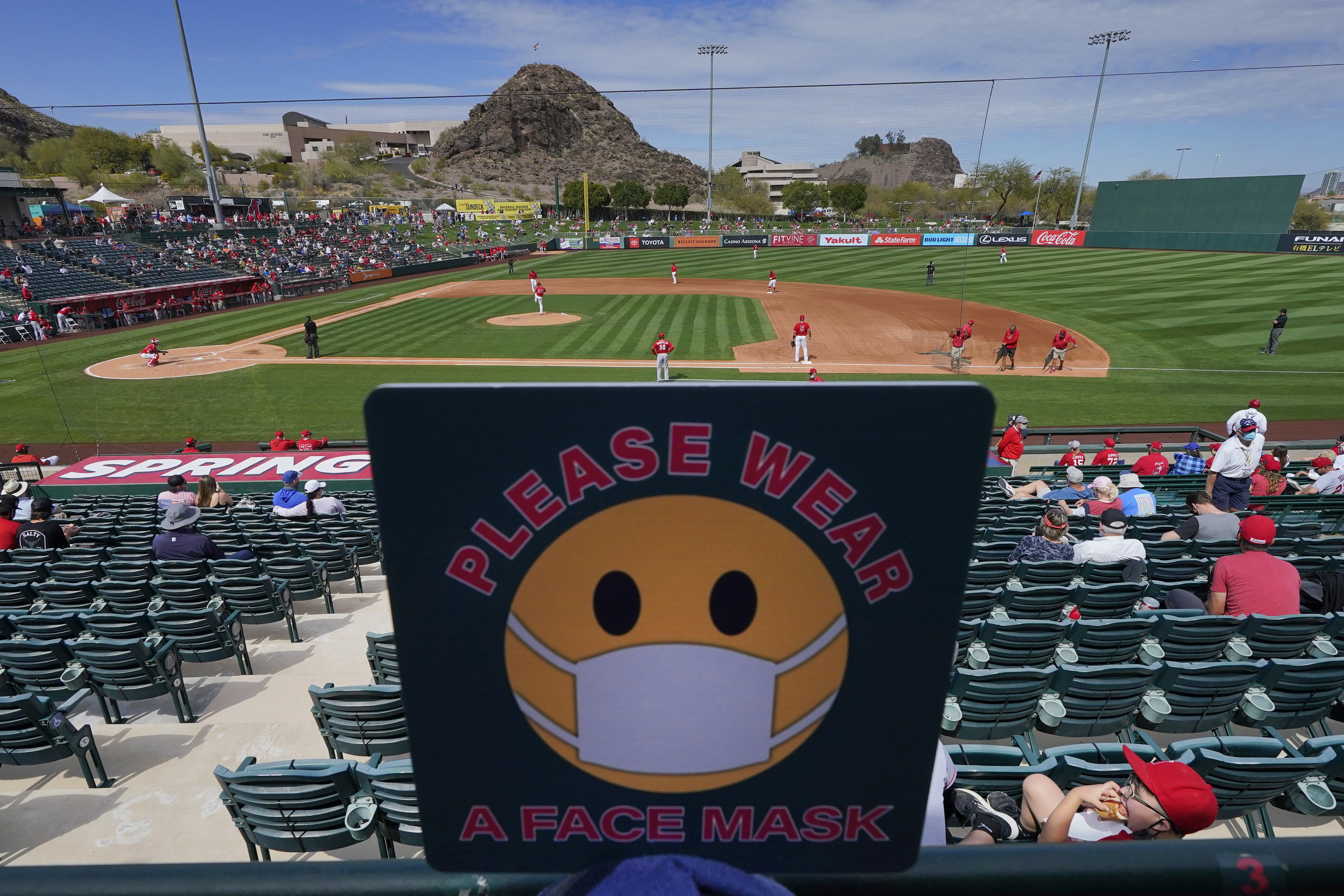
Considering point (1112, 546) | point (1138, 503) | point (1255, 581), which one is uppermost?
point (1255, 581)

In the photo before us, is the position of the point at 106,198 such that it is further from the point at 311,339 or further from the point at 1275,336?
the point at 1275,336

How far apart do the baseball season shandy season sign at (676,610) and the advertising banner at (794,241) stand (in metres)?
58.4

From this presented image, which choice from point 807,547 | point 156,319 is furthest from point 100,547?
point 156,319

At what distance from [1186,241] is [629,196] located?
65.2 metres

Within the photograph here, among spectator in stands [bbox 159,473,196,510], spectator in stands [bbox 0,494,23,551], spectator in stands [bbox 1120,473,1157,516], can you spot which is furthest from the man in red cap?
spectator in stands [bbox 0,494,23,551]

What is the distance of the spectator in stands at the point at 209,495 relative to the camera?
31.3 feet

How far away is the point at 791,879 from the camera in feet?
3.77

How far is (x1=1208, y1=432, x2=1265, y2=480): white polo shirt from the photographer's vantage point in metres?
8.59

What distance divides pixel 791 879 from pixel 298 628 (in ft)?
23.6

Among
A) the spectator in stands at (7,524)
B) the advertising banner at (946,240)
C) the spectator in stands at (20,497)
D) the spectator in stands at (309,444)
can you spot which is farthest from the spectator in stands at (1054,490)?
the advertising banner at (946,240)

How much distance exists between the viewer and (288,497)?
30.6 ft

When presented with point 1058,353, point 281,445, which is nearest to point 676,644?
point 281,445

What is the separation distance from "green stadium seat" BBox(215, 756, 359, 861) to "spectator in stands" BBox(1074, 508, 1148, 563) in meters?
6.57

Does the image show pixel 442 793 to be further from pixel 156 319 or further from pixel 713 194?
pixel 713 194
